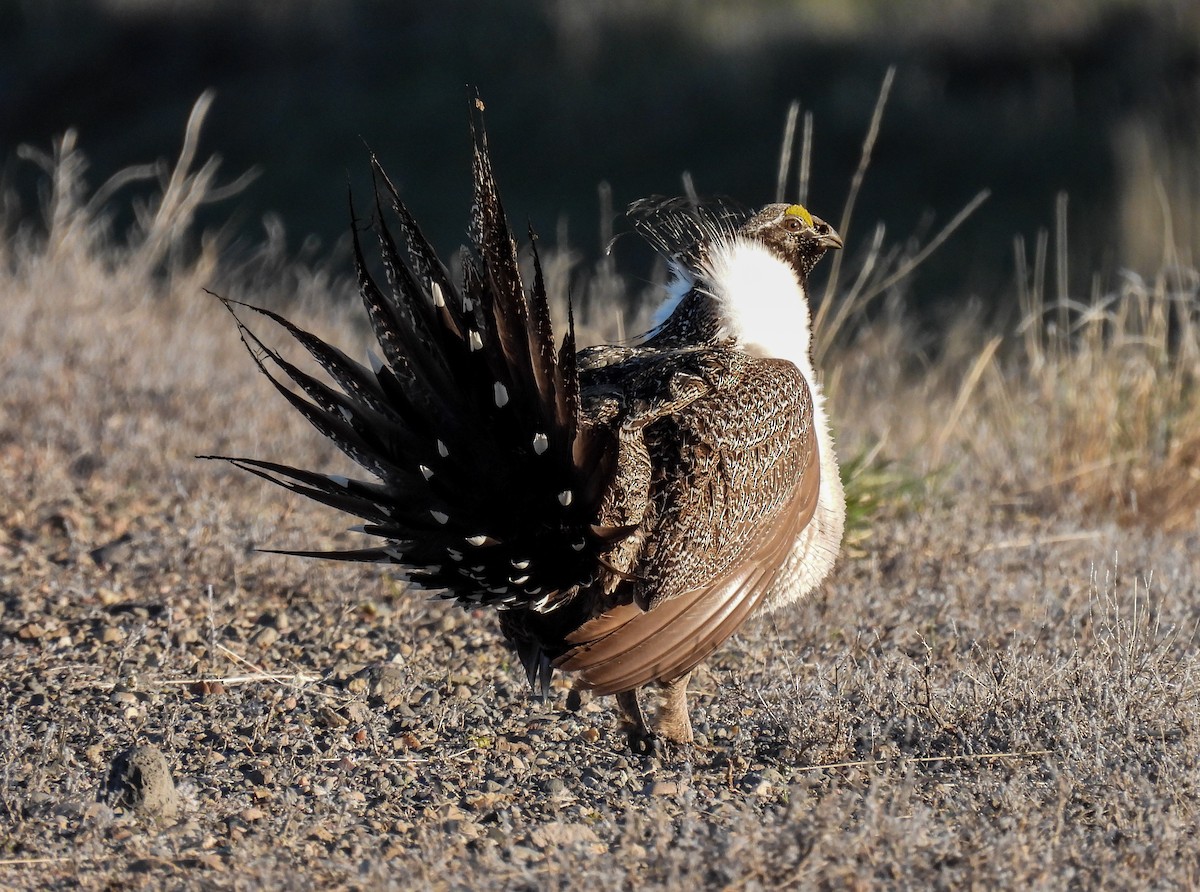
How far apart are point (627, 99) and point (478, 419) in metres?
18.7

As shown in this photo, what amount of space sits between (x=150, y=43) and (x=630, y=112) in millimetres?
7833

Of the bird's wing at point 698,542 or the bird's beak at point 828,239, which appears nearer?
the bird's wing at point 698,542

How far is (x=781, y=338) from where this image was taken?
13.0ft

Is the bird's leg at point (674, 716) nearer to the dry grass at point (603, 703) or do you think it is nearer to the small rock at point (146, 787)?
the dry grass at point (603, 703)

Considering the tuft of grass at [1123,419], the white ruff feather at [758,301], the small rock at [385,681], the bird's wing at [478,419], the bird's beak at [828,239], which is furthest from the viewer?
the tuft of grass at [1123,419]

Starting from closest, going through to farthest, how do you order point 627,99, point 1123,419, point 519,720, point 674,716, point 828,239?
point 674,716, point 519,720, point 828,239, point 1123,419, point 627,99

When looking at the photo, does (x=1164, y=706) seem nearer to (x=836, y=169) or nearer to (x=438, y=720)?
(x=438, y=720)

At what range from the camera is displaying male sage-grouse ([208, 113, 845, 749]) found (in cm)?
316

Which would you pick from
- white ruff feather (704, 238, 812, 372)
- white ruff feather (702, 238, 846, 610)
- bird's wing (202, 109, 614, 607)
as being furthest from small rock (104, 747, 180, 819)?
white ruff feather (704, 238, 812, 372)

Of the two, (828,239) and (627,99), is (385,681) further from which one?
(627,99)

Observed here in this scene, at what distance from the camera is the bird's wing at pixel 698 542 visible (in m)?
3.35

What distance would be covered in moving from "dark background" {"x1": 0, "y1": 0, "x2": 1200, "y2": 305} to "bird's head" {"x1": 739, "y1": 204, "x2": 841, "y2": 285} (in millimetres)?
11774

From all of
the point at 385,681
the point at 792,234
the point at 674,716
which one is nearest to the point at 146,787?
the point at 385,681

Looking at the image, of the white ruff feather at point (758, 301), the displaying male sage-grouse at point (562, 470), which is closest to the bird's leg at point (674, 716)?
the displaying male sage-grouse at point (562, 470)
